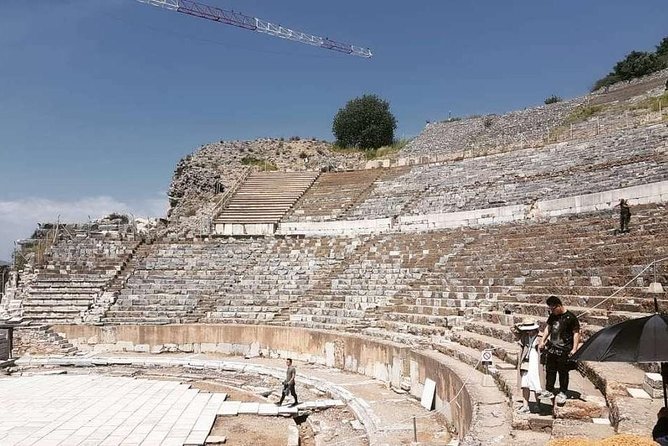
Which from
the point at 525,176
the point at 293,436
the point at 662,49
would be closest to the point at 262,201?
the point at 525,176

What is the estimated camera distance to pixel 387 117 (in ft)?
164

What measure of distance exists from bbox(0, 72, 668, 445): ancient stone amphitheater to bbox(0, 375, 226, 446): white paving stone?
0.41ft

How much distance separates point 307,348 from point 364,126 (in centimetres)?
3453

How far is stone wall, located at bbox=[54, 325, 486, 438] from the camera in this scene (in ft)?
32.1

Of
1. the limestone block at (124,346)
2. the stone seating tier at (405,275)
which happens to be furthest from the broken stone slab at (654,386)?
the limestone block at (124,346)

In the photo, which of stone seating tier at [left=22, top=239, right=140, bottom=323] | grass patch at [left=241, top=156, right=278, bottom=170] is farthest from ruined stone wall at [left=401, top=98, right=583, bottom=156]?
stone seating tier at [left=22, top=239, right=140, bottom=323]

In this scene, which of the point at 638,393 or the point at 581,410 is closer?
the point at 581,410

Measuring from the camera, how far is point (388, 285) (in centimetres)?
1806

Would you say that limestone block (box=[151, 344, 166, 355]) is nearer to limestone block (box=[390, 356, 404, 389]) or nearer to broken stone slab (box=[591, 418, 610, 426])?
limestone block (box=[390, 356, 404, 389])

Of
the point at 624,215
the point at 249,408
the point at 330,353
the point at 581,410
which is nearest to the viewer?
the point at 581,410

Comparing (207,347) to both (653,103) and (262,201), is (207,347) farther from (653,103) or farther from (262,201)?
(653,103)

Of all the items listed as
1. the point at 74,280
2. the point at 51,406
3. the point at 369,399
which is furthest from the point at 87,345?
the point at 369,399

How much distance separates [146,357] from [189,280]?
4.42 m

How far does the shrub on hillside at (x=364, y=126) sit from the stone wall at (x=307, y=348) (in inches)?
1216
